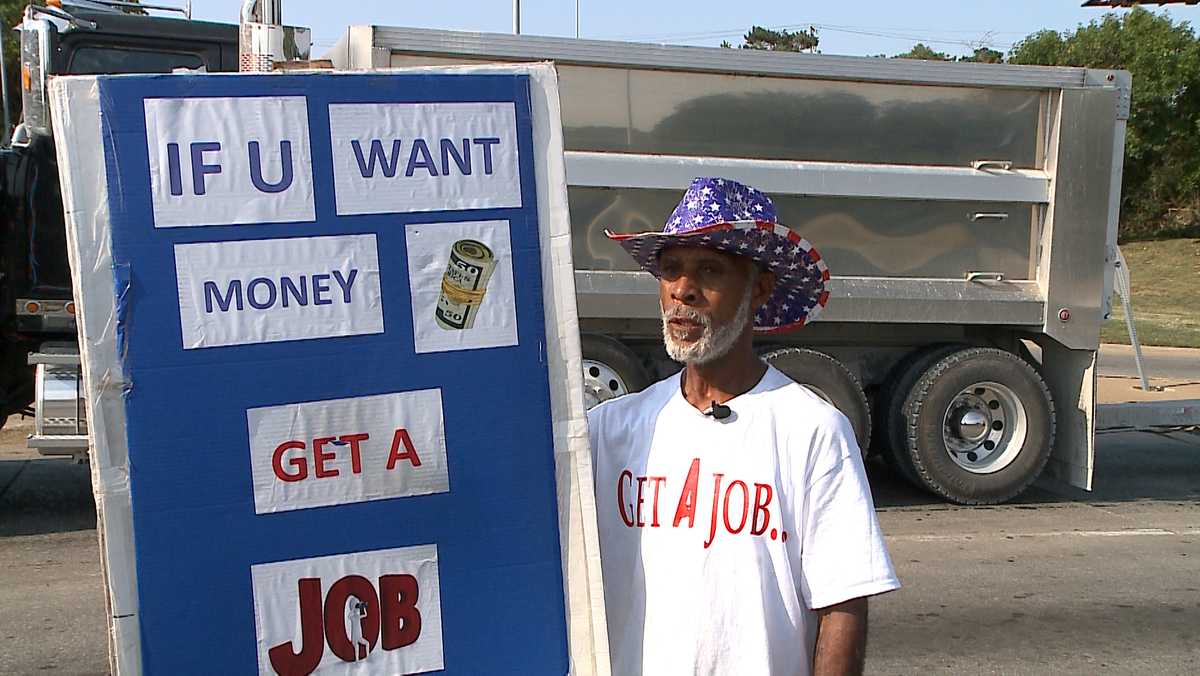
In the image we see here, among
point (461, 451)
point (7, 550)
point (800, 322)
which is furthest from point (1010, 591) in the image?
point (7, 550)

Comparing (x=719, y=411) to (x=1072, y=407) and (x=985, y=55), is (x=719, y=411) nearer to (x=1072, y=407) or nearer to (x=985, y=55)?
(x=1072, y=407)

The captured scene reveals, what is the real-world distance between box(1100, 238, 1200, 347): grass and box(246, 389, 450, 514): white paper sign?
18.9 m

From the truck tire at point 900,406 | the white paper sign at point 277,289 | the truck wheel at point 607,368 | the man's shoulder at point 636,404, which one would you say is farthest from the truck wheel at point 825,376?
the white paper sign at point 277,289

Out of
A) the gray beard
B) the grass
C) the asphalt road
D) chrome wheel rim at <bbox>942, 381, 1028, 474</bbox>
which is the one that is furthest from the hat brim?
the grass

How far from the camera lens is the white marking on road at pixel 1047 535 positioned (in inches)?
274

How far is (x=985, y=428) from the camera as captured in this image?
7.71 m

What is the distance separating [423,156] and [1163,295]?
28.1 meters

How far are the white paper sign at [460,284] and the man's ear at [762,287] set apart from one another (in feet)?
1.55

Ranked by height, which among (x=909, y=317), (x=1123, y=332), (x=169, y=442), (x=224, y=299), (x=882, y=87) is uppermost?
(x=882, y=87)

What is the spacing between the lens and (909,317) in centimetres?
742

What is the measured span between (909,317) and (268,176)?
584cm

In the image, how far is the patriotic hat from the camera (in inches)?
86.2

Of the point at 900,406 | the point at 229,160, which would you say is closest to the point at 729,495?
the point at 229,160

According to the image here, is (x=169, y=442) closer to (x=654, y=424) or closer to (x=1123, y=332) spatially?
(x=654, y=424)
